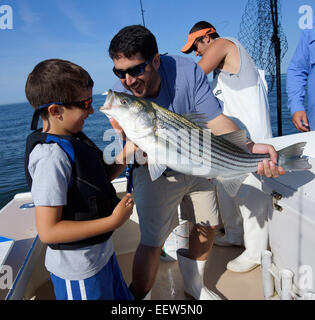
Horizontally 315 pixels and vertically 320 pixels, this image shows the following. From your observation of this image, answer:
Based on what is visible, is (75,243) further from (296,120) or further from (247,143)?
(296,120)

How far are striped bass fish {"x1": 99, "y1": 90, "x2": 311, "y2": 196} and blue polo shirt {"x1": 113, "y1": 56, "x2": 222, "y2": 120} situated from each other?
10.5 inches

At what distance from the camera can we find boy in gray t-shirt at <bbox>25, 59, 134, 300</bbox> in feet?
5.17

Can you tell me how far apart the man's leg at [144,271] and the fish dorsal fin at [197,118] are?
1.18m

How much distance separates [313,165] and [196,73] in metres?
1.29

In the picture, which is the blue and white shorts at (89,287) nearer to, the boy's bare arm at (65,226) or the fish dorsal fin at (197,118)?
the boy's bare arm at (65,226)

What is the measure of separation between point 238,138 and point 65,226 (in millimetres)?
1582

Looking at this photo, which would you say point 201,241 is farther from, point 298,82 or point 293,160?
point 298,82

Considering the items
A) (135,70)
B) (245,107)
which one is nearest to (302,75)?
(245,107)

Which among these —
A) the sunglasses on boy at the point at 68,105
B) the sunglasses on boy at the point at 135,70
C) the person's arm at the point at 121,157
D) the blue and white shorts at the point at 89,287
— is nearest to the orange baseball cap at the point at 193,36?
the sunglasses on boy at the point at 135,70

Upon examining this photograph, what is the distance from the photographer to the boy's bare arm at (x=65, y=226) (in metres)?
1.55

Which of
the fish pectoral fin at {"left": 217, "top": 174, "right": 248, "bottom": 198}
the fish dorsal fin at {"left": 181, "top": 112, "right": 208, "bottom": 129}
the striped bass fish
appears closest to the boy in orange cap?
the fish pectoral fin at {"left": 217, "top": 174, "right": 248, "bottom": 198}

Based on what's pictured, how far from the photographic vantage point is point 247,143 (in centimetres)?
249

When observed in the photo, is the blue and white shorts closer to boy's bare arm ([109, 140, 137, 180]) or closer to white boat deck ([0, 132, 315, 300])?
white boat deck ([0, 132, 315, 300])
